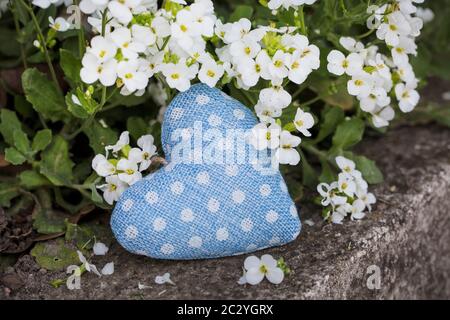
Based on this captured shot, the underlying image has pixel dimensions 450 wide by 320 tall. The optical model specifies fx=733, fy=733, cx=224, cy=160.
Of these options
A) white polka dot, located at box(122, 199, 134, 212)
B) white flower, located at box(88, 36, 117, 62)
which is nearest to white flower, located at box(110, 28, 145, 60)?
white flower, located at box(88, 36, 117, 62)

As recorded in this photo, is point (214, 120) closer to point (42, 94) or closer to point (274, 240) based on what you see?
point (274, 240)

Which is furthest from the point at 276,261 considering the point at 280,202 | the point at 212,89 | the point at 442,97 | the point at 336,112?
the point at 442,97

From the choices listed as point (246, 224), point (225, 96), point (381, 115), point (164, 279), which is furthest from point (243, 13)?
point (164, 279)

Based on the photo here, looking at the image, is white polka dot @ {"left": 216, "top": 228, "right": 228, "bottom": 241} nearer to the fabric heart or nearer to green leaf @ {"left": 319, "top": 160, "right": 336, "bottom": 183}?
the fabric heart

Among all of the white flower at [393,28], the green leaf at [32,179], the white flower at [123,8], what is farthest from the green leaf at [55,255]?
the white flower at [393,28]

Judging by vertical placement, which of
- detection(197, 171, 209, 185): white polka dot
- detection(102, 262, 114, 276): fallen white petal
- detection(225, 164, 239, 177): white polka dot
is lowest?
detection(102, 262, 114, 276): fallen white petal

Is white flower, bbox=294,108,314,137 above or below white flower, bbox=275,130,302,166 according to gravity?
above
